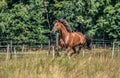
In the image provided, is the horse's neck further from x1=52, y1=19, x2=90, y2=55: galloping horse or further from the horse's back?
the horse's back

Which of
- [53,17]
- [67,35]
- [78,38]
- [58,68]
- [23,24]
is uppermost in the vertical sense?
[58,68]

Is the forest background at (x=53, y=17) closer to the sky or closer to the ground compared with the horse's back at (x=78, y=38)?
closer to the ground

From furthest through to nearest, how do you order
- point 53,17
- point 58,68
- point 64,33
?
point 53,17
point 64,33
point 58,68

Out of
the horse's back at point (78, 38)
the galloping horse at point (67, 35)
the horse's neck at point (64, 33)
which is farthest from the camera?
the horse's back at point (78, 38)

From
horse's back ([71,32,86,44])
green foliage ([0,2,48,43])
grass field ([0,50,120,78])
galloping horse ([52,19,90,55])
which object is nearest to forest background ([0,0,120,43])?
green foliage ([0,2,48,43])

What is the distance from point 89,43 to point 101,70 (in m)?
16.8

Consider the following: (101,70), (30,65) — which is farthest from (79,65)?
(30,65)

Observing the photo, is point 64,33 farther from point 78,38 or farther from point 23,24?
point 23,24

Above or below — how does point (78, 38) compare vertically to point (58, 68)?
below

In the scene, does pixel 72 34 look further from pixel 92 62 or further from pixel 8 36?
pixel 8 36

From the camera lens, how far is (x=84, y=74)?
29.9 feet

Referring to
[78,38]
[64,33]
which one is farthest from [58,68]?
[78,38]

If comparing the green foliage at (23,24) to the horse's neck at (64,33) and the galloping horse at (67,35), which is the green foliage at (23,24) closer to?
the galloping horse at (67,35)

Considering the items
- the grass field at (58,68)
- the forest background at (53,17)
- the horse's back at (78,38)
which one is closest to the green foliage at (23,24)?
the forest background at (53,17)
